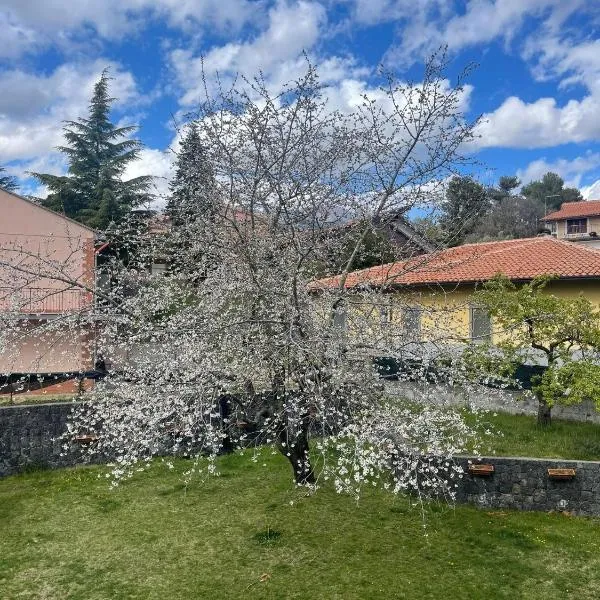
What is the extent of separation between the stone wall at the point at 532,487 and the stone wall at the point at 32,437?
6922mm

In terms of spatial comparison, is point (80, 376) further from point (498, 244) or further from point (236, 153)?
point (498, 244)

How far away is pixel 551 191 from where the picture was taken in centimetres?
5709

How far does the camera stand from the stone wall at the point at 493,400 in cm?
835

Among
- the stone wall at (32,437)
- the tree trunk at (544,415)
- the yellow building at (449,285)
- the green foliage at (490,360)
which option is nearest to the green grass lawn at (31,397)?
the stone wall at (32,437)

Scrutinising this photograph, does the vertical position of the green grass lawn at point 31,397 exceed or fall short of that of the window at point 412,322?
it falls short

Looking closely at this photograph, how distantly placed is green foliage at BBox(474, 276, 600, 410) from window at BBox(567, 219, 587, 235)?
36.3 meters

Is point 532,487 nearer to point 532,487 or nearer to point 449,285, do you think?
point 532,487

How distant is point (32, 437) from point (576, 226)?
4410 cm

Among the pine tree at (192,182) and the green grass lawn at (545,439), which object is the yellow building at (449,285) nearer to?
the green grass lawn at (545,439)

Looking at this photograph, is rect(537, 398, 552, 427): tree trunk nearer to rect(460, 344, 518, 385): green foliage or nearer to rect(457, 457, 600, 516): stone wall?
rect(460, 344, 518, 385): green foliage

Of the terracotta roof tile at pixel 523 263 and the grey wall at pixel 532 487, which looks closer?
the grey wall at pixel 532 487

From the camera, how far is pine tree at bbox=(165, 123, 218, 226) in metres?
8.06

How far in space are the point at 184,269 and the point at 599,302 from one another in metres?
10.2

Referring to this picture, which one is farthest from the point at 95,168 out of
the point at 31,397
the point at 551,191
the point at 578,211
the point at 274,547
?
the point at 551,191
